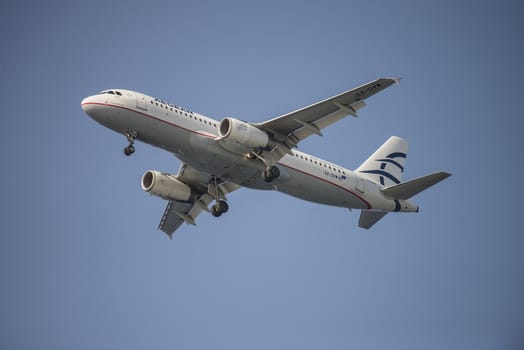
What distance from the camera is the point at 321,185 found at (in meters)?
43.3

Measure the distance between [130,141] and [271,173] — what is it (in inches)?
301

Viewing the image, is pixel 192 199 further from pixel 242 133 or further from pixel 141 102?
pixel 141 102

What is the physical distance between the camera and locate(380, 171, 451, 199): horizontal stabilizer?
4262 cm

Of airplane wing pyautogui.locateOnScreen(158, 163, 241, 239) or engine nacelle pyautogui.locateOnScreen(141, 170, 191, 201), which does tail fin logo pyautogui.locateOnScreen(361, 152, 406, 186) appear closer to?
airplane wing pyautogui.locateOnScreen(158, 163, 241, 239)

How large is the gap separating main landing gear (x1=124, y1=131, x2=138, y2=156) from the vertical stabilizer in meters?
Result: 15.1

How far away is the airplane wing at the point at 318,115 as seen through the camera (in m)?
37.8

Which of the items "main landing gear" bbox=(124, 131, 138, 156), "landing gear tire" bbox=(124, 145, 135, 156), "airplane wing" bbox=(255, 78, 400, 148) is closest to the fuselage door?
"main landing gear" bbox=(124, 131, 138, 156)

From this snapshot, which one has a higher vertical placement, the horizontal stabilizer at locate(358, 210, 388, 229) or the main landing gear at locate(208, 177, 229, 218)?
the horizontal stabilizer at locate(358, 210, 388, 229)

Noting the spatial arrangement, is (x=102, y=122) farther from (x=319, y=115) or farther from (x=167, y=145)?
(x=319, y=115)

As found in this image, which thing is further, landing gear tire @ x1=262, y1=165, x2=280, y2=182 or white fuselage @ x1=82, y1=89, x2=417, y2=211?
landing gear tire @ x1=262, y1=165, x2=280, y2=182

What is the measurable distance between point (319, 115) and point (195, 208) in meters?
12.7

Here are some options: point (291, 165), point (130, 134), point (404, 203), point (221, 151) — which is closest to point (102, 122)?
point (130, 134)

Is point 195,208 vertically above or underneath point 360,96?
underneath

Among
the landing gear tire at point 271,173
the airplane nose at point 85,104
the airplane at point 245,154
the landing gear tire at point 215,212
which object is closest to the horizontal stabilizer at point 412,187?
the airplane at point 245,154
